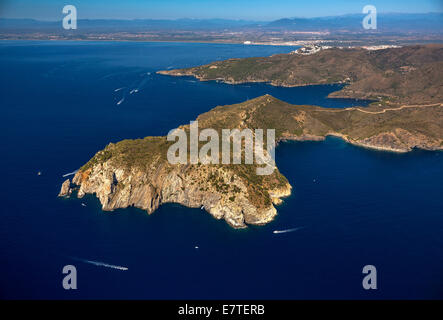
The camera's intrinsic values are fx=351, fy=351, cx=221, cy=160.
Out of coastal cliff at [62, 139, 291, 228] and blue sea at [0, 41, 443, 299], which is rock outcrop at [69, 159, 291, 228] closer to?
coastal cliff at [62, 139, 291, 228]

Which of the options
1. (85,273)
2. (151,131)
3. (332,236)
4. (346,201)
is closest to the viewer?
(85,273)

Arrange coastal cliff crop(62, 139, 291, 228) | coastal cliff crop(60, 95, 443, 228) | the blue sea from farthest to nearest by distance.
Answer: coastal cliff crop(60, 95, 443, 228) → coastal cliff crop(62, 139, 291, 228) → the blue sea

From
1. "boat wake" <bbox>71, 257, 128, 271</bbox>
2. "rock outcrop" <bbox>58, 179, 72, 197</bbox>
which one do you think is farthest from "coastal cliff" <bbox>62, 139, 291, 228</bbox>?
"boat wake" <bbox>71, 257, 128, 271</bbox>

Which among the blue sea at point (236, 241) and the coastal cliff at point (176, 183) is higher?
the coastal cliff at point (176, 183)

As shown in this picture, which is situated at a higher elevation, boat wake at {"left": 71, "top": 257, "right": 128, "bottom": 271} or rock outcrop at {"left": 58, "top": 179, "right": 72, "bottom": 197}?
rock outcrop at {"left": 58, "top": 179, "right": 72, "bottom": 197}

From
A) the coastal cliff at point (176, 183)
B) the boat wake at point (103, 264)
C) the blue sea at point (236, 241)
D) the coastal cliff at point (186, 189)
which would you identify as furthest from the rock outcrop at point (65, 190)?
Result: the boat wake at point (103, 264)

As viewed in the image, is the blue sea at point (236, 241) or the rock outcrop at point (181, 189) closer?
the blue sea at point (236, 241)

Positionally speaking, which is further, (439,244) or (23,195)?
(23,195)

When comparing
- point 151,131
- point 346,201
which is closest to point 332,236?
point 346,201

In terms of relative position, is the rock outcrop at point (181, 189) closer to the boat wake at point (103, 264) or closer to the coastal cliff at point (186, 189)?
the coastal cliff at point (186, 189)

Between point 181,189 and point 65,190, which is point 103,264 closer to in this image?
point 181,189
